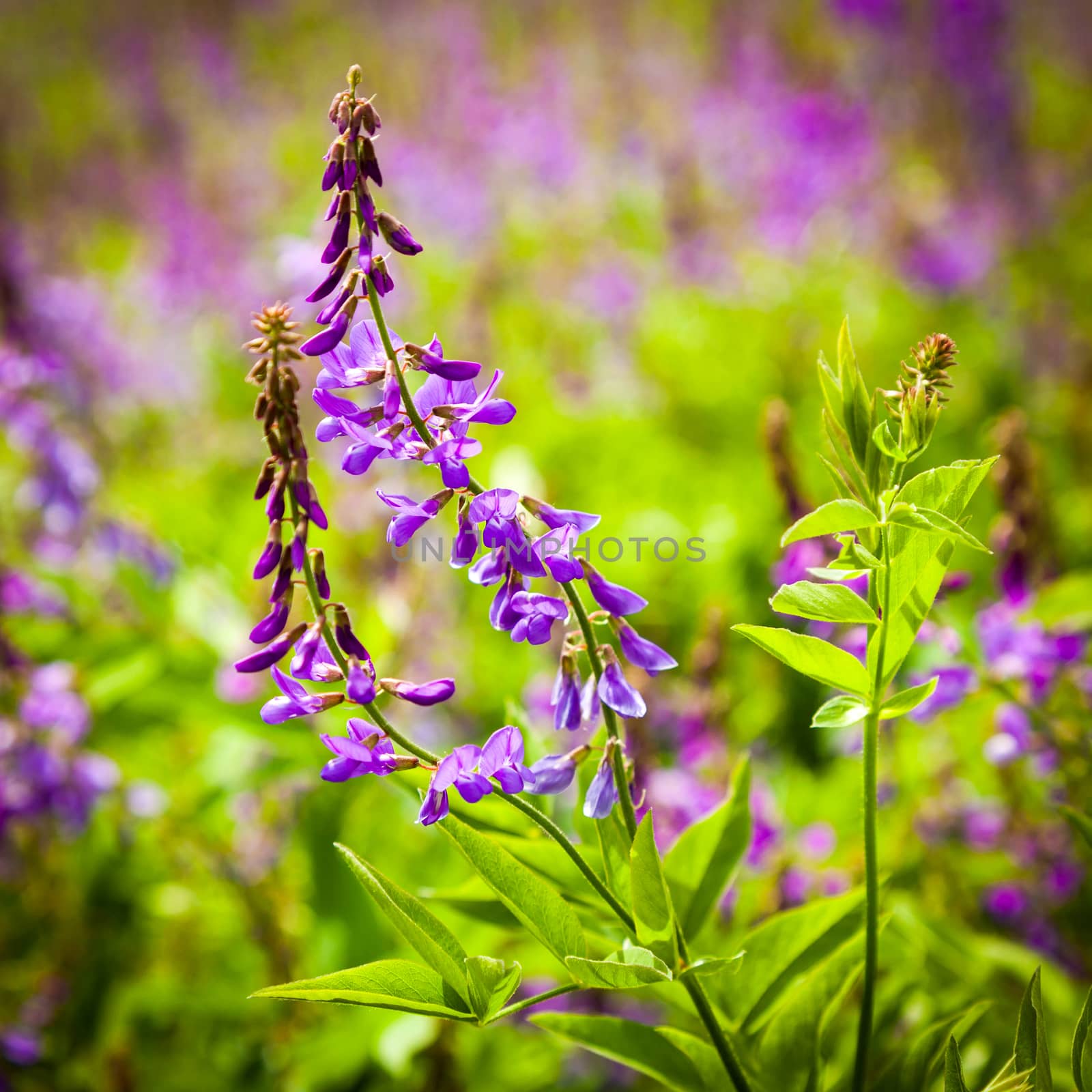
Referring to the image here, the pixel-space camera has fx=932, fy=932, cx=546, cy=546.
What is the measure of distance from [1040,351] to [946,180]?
137 centimetres

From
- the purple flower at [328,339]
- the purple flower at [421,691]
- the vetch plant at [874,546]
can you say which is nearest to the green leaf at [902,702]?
the vetch plant at [874,546]

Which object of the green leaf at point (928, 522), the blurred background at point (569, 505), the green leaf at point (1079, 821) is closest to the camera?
the green leaf at point (928, 522)

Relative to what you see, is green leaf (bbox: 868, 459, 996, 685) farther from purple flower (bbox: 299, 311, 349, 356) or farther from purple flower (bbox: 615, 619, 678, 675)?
purple flower (bbox: 299, 311, 349, 356)

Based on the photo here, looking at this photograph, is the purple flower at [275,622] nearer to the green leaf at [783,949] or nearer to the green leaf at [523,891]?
the green leaf at [523,891]

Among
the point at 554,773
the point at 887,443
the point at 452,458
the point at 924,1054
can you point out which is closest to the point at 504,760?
the point at 554,773

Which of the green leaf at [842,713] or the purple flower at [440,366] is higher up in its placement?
the purple flower at [440,366]

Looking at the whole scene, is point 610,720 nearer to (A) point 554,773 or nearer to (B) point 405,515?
(A) point 554,773

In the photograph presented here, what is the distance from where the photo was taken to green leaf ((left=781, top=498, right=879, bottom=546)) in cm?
43

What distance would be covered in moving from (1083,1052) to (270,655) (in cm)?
46

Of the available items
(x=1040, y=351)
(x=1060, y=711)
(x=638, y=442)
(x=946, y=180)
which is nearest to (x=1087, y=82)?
(x=946, y=180)

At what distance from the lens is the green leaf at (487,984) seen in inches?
17.6

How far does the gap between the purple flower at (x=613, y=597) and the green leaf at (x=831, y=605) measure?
0.23ft

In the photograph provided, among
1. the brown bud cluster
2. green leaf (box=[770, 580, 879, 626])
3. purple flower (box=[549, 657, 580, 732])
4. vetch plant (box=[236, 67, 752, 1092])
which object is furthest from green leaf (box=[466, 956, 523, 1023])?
the brown bud cluster

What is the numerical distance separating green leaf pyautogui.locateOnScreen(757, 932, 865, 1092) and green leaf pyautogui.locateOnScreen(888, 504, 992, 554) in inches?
11.3
